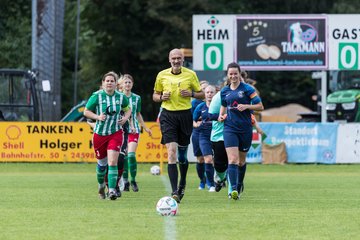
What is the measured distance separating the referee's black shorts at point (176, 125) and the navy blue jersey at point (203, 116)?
10.3 ft

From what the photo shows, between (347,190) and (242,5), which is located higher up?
(242,5)

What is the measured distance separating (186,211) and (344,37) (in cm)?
1866

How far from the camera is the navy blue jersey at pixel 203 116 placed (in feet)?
62.9

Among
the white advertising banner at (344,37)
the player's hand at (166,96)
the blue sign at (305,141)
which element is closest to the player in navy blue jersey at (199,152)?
the player's hand at (166,96)

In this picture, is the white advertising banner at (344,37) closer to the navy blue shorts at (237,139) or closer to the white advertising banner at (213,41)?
the white advertising banner at (213,41)

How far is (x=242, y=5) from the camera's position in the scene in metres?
59.1

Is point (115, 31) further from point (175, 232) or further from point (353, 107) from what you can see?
point (175, 232)

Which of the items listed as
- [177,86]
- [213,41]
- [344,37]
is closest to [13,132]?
[213,41]

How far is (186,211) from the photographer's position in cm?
1394

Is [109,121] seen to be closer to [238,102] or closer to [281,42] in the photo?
[238,102]

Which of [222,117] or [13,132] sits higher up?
[222,117]

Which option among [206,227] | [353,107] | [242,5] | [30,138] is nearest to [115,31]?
[242,5]

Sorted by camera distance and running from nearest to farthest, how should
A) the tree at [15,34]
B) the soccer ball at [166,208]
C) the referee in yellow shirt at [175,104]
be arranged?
the soccer ball at [166,208], the referee in yellow shirt at [175,104], the tree at [15,34]

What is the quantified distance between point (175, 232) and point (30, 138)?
18.0 meters
